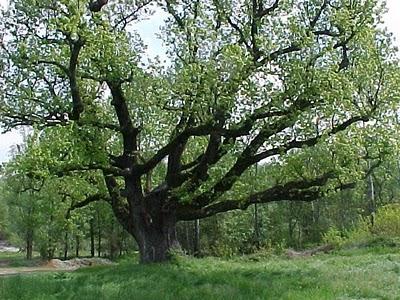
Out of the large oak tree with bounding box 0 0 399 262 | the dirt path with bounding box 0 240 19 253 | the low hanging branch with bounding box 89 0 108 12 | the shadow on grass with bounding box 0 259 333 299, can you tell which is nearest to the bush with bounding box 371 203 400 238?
the large oak tree with bounding box 0 0 399 262

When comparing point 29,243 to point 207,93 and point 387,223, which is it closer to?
point 387,223

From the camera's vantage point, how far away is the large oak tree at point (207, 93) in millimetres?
14422

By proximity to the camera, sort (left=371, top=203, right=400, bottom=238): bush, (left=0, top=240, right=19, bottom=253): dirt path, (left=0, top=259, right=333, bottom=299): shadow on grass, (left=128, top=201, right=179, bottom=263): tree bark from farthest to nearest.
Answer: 1. (left=0, top=240, right=19, bottom=253): dirt path
2. (left=371, top=203, right=400, bottom=238): bush
3. (left=128, top=201, right=179, bottom=263): tree bark
4. (left=0, top=259, right=333, bottom=299): shadow on grass

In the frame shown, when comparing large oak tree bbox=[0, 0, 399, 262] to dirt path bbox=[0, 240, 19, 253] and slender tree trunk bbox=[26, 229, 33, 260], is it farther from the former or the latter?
dirt path bbox=[0, 240, 19, 253]

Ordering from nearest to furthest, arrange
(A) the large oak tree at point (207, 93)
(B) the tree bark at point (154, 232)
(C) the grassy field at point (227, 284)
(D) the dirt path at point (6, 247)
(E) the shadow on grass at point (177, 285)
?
1. (C) the grassy field at point (227, 284)
2. (E) the shadow on grass at point (177, 285)
3. (A) the large oak tree at point (207, 93)
4. (B) the tree bark at point (154, 232)
5. (D) the dirt path at point (6, 247)

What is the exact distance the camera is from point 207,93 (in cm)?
1417

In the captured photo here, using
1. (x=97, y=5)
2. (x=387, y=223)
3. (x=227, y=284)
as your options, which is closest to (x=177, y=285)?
(x=227, y=284)

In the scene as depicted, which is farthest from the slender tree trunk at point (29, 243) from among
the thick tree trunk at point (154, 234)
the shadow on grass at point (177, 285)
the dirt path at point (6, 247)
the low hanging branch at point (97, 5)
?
the low hanging branch at point (97, 5)

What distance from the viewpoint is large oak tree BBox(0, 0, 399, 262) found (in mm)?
14422

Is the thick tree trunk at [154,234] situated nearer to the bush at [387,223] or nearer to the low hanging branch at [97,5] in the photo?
the low hanging branch at [97,5]

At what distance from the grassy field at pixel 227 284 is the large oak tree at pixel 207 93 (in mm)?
2957

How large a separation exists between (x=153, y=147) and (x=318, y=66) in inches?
281

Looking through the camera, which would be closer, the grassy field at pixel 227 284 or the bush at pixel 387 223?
the grassy field at pixel 227 284

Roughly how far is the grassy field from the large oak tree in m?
2.96
